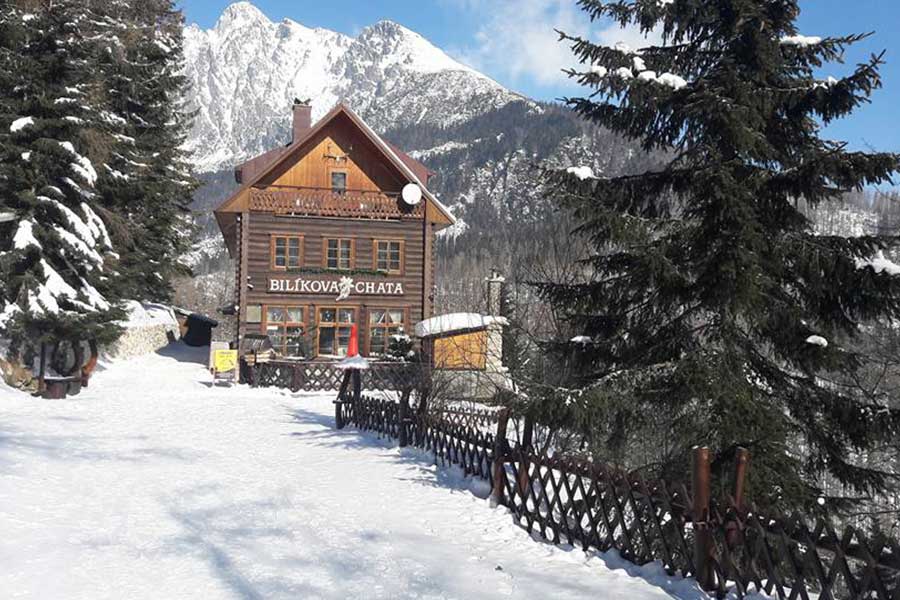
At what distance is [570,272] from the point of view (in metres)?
14.8

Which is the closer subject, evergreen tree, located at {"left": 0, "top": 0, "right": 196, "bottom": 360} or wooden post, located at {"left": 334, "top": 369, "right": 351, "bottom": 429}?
wooden post, located at {"left": 334, "top": 369, "right": 351, "bottom": 429}

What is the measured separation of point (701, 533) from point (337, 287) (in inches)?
985

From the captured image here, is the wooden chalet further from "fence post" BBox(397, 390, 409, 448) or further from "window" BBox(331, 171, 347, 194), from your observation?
"fence post" BBox(397, 390, 409, 448)

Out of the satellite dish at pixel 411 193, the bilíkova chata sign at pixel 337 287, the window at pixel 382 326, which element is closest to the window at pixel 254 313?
the bilíkova chata sign at pixel 337 287

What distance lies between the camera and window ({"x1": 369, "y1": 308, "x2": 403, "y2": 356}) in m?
31.0

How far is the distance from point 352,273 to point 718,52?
75.3ft

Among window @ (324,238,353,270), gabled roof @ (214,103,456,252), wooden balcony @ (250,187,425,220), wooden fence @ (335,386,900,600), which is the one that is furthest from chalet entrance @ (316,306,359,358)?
wooden fence @ (335,386,900,600)

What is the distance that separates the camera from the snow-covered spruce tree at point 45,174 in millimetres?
19141

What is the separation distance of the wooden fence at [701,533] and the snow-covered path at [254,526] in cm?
27

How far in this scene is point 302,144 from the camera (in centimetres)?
2995

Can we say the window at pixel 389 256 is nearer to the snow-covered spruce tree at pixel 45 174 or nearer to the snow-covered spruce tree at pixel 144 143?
the snow-covered spruce tree at pixel 144 143

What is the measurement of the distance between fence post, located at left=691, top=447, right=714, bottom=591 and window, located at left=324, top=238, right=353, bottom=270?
25224 millimetres

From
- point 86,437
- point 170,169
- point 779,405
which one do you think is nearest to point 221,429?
point 86,437

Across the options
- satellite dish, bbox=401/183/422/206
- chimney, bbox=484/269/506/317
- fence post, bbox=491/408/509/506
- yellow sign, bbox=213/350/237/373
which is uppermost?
satellite dish, bbox=401/183/422/206
